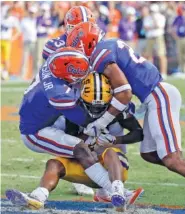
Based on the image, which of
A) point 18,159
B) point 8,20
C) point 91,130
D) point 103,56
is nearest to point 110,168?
point 91,130

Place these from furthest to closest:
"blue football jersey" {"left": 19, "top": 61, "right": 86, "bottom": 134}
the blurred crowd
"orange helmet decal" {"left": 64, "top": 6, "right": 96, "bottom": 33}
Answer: the blurred crowd
"orange helmet decal" {"left": 64, "top": 6, "right": 96, "bottom": 33}
"blue football jersey" {"left": 19, "top": 61, "right": 86, "bottom": 134}

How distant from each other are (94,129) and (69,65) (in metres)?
0.52

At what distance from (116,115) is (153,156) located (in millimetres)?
554

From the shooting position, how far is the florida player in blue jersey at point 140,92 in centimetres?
609

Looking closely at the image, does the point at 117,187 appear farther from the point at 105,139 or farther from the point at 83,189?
the point at 83,189

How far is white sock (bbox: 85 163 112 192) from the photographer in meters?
6.07

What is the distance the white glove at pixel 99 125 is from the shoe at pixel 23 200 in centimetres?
66

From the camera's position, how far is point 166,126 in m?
6.17

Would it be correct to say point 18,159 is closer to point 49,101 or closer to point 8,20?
point 49,101

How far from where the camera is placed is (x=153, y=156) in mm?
6496

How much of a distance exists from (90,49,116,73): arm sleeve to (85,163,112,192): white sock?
2.39 feet

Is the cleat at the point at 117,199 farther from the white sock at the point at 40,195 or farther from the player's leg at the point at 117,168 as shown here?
the white sock at the point at 40,195

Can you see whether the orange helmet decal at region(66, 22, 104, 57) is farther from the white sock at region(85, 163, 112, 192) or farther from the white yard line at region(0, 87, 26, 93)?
the white yard line at region(0, 87, 26, 93)

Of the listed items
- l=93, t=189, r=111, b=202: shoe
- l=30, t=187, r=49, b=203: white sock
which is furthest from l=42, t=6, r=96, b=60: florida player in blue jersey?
l=30, t=187, r=49, b=203: white sock
